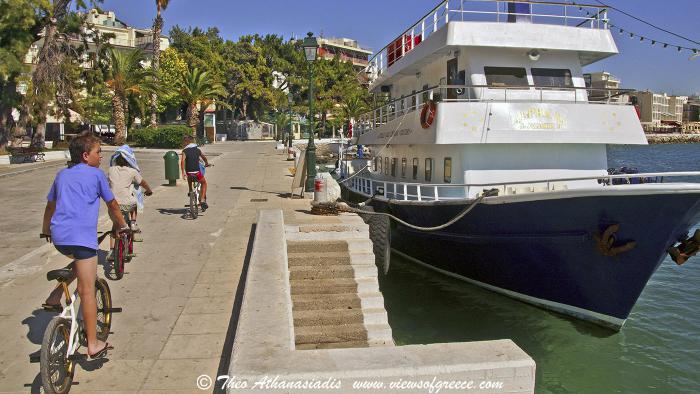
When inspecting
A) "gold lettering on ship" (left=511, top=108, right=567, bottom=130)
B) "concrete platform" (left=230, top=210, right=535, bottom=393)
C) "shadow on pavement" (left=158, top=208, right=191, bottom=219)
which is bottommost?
"shadow on pavement" (left=158, top=208, right=191, bottom=219)

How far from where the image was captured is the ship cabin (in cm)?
1068

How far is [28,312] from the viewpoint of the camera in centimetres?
614

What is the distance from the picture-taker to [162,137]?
46.2 m

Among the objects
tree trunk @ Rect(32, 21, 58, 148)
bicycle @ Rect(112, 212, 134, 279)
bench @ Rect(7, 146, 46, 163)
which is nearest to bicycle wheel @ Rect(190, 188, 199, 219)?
bicycle @ Rect(112, 212, 134, 279)

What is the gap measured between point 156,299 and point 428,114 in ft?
21.8

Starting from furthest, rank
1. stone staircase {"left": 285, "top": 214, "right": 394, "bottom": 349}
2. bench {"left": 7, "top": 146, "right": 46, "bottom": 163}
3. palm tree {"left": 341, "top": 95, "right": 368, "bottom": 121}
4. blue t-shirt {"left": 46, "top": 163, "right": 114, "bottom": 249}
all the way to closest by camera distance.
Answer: palm tree {"left": 341, "top": 95, "right": 368, "bottom": 121}, bench {"left": 7, "top": 146, "right": 46, "bottom": 163}, stone staircase {"left": 285, "top": 214, "right": 394, "bottom": 349}, blue t-shirt {"left": 46, "top": 163, "right": 114, "bottom": 249}

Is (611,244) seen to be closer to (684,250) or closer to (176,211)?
(684,250)

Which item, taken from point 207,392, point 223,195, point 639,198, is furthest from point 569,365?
point 223,195

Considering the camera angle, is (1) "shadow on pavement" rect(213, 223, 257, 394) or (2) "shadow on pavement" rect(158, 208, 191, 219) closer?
(1) "shadow on pavement" rect(213, 223, 257, 394)

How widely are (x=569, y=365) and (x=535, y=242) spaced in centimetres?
190

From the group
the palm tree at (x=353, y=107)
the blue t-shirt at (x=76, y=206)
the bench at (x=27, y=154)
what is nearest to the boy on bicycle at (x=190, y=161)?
the blue t-shirt at (x=76, y=206)

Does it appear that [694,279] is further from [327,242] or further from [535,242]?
[327,242]

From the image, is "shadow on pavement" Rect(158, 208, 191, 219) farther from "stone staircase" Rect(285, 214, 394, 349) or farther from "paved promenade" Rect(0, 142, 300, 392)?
"stone staircase" Rect(285, 214, 394, 349)

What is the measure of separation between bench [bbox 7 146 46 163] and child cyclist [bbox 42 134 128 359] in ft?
97.9
